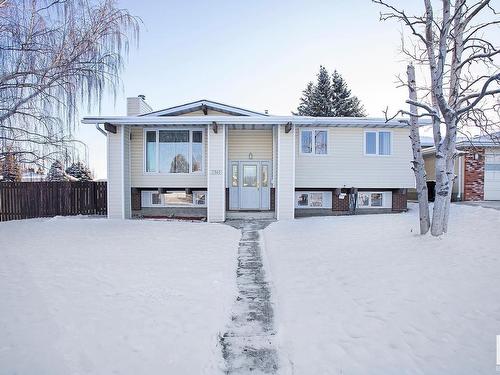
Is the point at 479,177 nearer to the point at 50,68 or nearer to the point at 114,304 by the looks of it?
the point at 114,304

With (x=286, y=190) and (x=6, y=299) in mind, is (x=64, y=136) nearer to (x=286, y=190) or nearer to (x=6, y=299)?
(x=6, y=299)

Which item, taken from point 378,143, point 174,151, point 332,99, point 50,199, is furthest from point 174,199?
point 332,99

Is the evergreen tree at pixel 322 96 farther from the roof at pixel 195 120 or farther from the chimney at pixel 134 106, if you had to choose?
the chimney at pixel 134 106

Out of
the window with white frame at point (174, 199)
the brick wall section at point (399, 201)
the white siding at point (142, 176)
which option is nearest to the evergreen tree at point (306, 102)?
the brick wall section at point (399, 201)

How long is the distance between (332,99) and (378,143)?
21.1 meters

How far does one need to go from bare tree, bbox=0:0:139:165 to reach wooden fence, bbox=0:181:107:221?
5.52 metres

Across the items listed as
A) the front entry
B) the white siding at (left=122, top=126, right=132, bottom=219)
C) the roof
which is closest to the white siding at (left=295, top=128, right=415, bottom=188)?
the front entry

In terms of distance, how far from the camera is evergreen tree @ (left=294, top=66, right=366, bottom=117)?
31.2 m

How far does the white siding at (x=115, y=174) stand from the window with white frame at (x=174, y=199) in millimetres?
1512

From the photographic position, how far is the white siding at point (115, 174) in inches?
441

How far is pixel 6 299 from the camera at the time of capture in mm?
4059

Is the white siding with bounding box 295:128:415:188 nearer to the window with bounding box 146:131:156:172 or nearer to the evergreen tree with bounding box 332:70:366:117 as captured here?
the window with bounding box 146:131:156:172

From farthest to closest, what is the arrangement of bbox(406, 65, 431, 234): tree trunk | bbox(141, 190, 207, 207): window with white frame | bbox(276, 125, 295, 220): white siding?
bbox(141, 190, 207, 207): window with white frame, bbox(276, 125, 295, 220): white siding, bbox(406, 65, 431, 234): tree trunk

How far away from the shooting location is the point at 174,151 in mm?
12344
